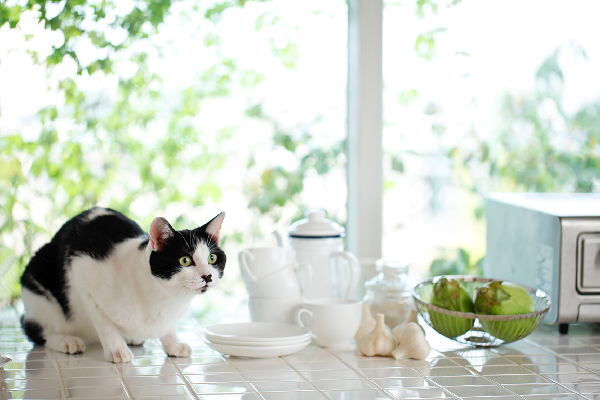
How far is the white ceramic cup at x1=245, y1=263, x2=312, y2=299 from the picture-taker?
128 cm

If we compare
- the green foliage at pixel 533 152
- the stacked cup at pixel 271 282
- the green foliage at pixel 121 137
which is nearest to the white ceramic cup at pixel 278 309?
the stacked cup at pixel 271 282

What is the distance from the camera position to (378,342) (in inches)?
46.6

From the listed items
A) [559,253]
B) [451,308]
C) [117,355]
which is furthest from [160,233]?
[559,253]

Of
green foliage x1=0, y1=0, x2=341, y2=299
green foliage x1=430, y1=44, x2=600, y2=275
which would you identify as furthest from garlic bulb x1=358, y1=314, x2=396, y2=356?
green foliage x1=430, y1=44, x2=600, y2=275

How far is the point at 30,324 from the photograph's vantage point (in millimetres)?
1227

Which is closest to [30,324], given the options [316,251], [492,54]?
[316,251]

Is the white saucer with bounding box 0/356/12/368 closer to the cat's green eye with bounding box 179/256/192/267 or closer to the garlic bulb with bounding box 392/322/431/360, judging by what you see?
the cat's green eye with bounding box 179/256/192/267

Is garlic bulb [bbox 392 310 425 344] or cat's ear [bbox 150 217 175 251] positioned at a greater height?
cat's ear [bbox 150 217 175 251]

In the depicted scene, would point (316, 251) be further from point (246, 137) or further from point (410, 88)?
point (410, 88)

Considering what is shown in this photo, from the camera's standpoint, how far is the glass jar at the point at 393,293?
1333 millimetres

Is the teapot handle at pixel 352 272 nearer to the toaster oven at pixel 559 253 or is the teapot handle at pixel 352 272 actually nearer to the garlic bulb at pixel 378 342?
the garlic bulb at pixel 378 342

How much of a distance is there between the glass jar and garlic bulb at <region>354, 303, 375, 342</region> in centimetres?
7

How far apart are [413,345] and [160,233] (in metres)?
0.55

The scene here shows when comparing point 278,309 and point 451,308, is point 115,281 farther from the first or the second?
point 451,308
